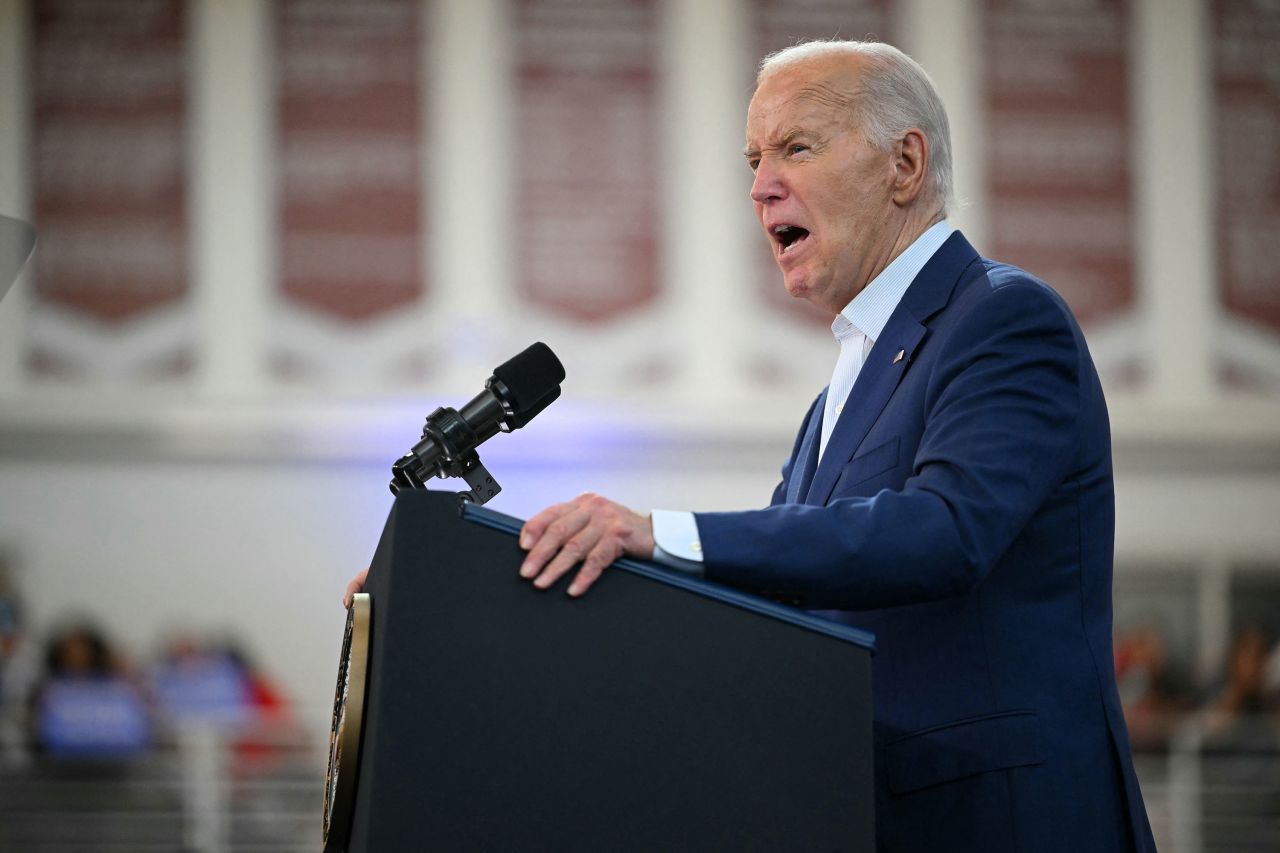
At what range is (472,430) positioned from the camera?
5.21ft

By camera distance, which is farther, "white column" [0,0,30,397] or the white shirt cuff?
"white column" [0,0,30,397]

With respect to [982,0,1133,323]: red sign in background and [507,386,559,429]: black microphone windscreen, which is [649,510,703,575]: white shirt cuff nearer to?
[507,386,559,429]: black microphone windscreen

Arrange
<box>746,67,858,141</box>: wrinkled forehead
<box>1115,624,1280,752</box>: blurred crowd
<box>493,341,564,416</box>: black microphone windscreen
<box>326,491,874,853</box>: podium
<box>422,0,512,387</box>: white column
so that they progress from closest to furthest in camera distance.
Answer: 1. <box>326,491,874,853</box>: podium
2. <box>493,341,564,416</box>: black microphone windscreen
3. <box>746,67,858,141</box>: wrinkled forehead
4. <box>1115,624,1280,752</box>: blurred crowd
5. <box>422,0,512,387</box>: white column

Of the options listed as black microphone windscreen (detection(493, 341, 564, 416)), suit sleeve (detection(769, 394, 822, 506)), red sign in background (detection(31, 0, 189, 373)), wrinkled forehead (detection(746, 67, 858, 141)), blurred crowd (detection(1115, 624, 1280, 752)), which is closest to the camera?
black microphone windscreen (detection(493, 341, 564, 416))

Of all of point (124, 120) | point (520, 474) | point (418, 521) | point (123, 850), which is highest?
point (124, 120)

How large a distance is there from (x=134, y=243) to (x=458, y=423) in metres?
8.36

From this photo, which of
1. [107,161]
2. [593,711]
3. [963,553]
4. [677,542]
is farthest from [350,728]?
[107,161]

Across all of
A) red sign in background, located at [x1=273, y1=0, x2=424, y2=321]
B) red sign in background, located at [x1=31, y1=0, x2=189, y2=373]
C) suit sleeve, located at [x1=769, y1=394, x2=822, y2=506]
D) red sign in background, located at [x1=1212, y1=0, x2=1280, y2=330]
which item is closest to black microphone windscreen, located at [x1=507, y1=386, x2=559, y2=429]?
suit sleeve, located at [x1=769, y1=394, x2=822, y2=506]

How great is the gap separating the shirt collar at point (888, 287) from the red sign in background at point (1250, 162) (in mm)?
8105

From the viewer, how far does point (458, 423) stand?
1.58 meters

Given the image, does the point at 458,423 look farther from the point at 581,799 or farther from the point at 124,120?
the point at 124,120

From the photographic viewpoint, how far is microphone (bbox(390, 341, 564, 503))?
5.12ft

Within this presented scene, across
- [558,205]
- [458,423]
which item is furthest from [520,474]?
[458,423]

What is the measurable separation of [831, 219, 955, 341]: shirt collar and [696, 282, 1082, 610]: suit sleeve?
0.79ft
